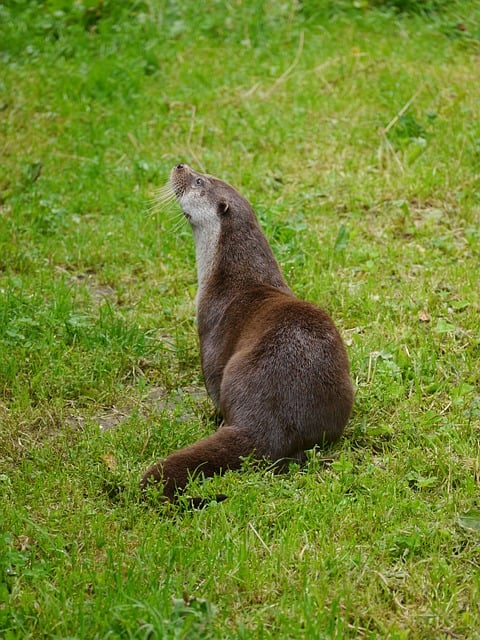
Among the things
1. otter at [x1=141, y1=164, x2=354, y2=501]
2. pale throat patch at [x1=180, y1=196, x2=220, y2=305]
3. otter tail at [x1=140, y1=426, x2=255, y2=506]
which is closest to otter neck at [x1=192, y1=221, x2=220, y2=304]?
pale throat patch at [x1=180, y1=196, x2=220, y2=305]

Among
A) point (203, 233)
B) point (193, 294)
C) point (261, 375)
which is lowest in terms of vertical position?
point (193, 294)

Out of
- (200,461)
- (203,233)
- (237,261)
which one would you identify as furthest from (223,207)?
(200,461)

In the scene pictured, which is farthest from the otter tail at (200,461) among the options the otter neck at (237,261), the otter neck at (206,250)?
the otter neck at (206,250)

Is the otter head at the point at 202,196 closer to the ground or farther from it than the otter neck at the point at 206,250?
farther from it

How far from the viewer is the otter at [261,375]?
14.1ft

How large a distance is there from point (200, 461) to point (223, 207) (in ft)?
5.56

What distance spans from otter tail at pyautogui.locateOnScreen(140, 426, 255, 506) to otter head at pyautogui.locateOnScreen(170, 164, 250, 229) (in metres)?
1.49

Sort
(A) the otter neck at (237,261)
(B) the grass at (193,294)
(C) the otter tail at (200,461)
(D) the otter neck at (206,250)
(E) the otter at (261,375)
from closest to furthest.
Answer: (B) the grass at (193,294) < (C) the otter tail at (200,461) < (E) the otter at (261,375) < (A) the otter neck at (237,261) < (D) the otter neck at (206,250)

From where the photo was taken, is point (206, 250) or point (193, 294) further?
point (193, 294)

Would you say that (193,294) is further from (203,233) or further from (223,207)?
(223,207)

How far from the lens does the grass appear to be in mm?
3578

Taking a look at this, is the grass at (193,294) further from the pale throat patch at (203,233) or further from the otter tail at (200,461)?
the pale throat patch at (203,233)

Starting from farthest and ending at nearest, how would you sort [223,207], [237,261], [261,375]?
1. [223,207]
2. [237,261]
3. [261,375]

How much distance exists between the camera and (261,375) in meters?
4.47
